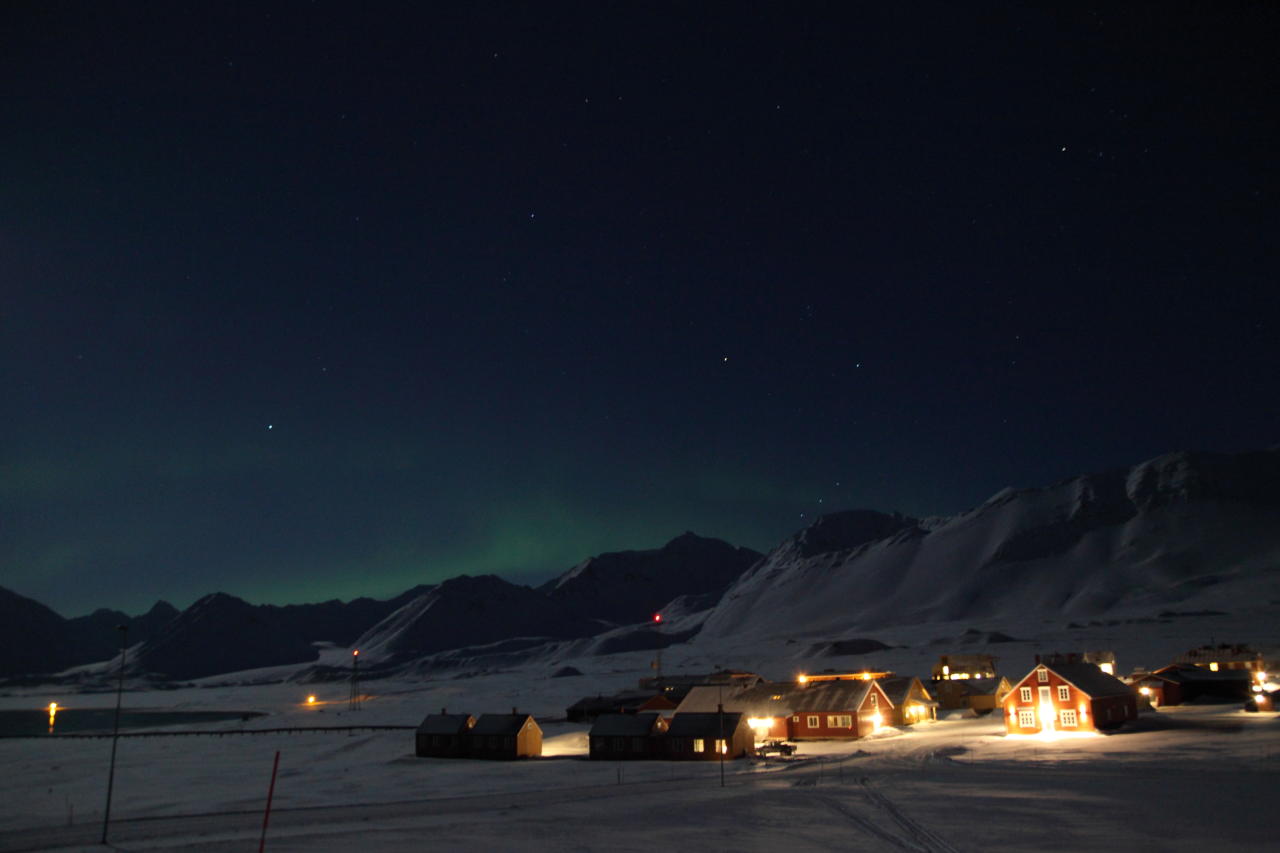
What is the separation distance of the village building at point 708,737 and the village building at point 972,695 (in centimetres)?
2600

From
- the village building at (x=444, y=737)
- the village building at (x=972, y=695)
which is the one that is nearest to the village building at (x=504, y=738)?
the village building at (x=444, y=737)

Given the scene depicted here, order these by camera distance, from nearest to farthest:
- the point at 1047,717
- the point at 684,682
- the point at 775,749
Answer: the point at 1047,717
the point at 775,749
the point at 684,682

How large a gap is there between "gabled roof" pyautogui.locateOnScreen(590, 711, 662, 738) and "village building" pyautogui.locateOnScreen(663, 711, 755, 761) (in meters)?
1.59

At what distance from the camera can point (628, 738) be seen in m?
60.3

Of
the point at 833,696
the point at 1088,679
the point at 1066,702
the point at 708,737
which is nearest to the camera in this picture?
the point at 1066,702

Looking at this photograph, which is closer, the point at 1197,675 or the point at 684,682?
the point at 1197,675

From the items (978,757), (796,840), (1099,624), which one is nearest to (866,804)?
(796,840)

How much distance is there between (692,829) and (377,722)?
85917mm

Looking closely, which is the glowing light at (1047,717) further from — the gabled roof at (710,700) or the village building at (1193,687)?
the gabled roof at (710,700)

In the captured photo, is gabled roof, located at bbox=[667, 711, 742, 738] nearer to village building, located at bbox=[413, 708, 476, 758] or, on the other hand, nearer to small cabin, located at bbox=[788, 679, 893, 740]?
small cabin, located at bbox=[788, 679, 893, 740]

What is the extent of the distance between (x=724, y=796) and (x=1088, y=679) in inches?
1130

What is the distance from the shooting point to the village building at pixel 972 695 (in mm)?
75375

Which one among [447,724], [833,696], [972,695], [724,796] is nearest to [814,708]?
[833,696]

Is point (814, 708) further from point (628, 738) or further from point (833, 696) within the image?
point (628, 738)
